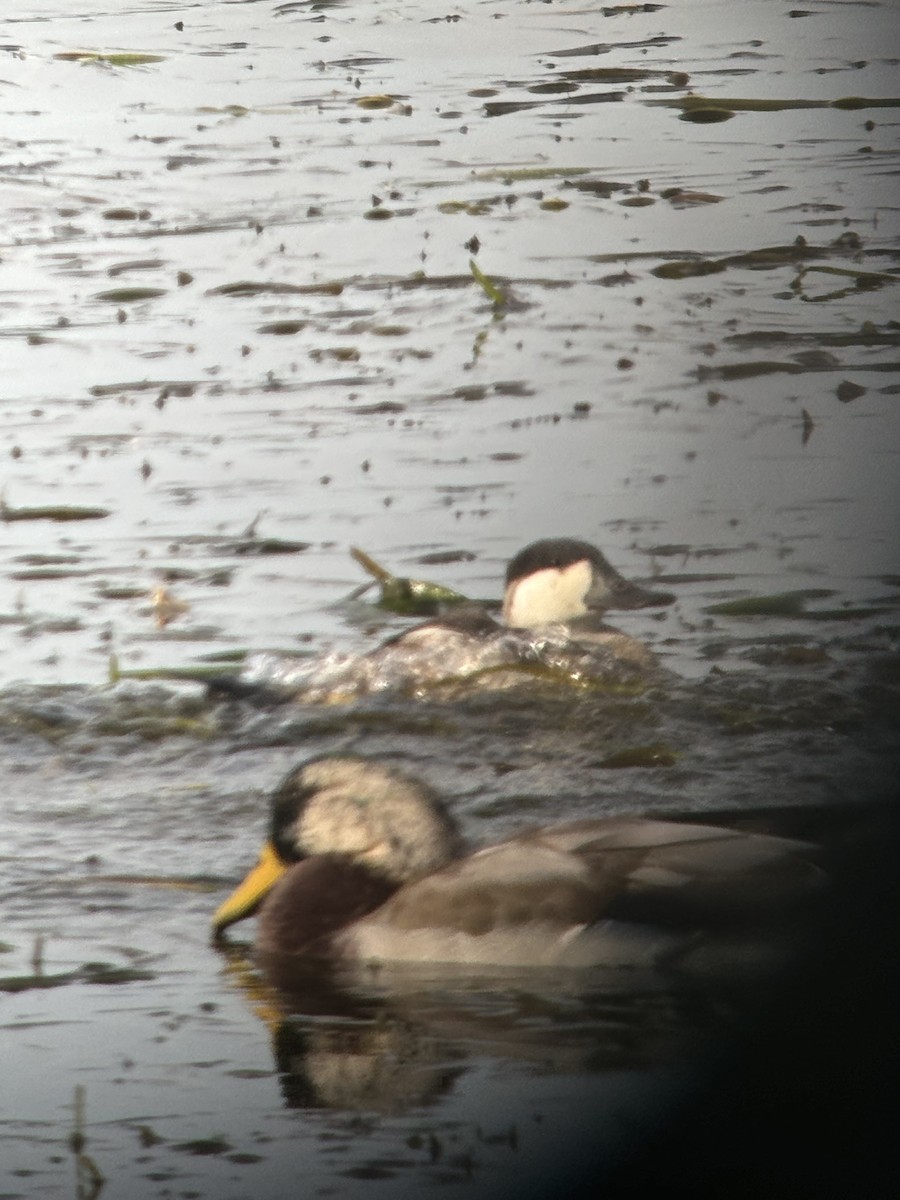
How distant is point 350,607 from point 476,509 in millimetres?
698

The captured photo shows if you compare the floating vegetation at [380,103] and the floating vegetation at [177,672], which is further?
the floating vegetation at [380,103]

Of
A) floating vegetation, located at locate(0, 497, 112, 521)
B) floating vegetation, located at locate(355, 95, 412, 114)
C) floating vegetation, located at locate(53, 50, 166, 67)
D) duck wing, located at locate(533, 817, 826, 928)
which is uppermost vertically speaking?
floating vegetation, located at locate(53, 50, 166, 67)

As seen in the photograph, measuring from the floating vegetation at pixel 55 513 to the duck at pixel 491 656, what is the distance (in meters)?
1.47

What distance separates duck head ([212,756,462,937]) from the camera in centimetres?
345

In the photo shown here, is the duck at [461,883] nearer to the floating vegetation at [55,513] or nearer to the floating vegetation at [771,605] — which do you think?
the floating vegetation at [771,605]

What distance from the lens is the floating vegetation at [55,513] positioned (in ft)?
20.8

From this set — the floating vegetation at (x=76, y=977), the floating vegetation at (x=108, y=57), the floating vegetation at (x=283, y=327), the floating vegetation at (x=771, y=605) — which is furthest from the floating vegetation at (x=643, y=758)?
the floating vegetation at (x=108, y=57)

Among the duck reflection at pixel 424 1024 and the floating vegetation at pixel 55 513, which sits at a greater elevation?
the floating vegetation at pixel 55 513

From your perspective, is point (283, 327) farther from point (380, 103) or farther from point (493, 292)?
point (380, 103)

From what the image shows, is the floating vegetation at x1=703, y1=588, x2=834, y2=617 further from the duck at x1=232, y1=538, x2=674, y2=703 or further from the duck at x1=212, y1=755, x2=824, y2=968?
the duck at x1=212, y1=755, x2=824, y2=968

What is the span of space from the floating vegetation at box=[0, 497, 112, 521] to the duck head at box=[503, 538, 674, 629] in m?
1.46

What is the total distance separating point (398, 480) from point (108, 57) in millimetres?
4148

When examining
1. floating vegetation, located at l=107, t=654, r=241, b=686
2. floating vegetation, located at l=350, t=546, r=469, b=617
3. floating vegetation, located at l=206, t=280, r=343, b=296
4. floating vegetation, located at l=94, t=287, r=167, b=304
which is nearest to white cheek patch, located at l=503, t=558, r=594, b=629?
floating vegetation, located at l=350, t=546, r=469, b=617

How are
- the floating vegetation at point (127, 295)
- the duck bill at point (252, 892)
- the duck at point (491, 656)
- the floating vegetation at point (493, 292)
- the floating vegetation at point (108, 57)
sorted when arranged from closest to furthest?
the duck bill at point (252, 892), the duck at point (491, 656), the floating vegetation at point (493, 292), the floating vegetation at point (127, 295), the floating vegetation at point (108, 57)
